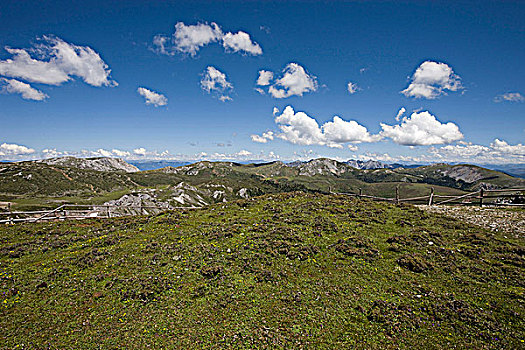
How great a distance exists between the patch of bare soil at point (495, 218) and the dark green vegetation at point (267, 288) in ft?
6.75

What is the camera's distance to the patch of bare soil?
19359mm

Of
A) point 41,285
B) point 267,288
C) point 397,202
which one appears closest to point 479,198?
point 397,202

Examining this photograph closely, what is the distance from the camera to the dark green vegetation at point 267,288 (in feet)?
28.8

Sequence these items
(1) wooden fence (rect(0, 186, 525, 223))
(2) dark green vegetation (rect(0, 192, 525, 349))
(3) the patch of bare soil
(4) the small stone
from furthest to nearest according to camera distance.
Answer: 1. (1) wooden fence (rect(0, 186, 525, 223))
2. (3) the patch of bare soil
3. (4) the small stone
4. (2) dark green vegetation (rect(0, 192, 525, 349))

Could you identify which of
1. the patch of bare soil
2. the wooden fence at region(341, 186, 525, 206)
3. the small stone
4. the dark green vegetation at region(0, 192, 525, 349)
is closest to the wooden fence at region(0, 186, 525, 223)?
the wooden fence at region(341, 186, 525, 206)

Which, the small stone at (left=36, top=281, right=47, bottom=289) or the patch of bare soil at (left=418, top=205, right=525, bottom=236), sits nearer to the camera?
the small stone at (left=36, top=281, right=47, bottom=289)

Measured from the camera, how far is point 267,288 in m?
11.7

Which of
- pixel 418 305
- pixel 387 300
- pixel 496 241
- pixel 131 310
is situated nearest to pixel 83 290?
pixel 131 310

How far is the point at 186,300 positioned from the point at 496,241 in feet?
68.8

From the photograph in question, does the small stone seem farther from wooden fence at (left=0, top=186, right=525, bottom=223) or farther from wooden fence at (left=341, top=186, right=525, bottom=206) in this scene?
wooden fence at (left=341, top=186, right=525, bottom=206)

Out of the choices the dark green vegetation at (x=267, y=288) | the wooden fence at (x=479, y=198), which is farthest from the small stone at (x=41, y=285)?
the wooden fence at (x=479, y=198)

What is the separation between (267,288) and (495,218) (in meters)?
24.4

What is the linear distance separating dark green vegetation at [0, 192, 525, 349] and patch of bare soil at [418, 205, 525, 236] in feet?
6.75

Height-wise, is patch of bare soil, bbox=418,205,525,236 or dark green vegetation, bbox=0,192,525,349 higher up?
patch of bare soil, bbox=418,205,525,236
